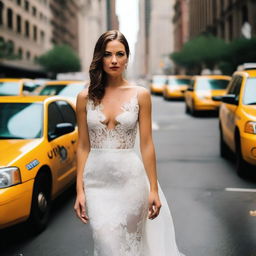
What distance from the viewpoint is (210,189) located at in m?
7.54

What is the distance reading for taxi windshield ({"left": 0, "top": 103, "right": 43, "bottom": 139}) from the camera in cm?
631

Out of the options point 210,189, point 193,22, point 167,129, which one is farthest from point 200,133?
point 193,22

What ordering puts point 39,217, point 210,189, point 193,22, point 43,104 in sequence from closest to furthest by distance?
point 39,217 < point 43,104 < point 210,189 < point 193,22

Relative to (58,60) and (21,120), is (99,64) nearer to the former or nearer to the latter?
(21,120)

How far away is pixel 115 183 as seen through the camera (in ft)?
10.0

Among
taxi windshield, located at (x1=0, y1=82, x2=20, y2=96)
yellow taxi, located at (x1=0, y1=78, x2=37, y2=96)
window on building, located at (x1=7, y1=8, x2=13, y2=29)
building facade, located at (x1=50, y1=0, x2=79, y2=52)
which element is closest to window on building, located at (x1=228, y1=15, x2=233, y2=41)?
window on building, located at (x1=7, y1=8, x2=13, y2=29)

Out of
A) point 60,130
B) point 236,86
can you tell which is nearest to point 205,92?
point 236,86

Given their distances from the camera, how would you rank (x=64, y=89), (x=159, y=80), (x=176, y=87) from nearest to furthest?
1. (x=64, y=89)
2. (x=176, y=87)
3. (x=159, y=80)

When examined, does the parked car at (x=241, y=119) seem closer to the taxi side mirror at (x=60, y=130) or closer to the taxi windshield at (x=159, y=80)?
the taxi side mirror at (x=60, y=130)

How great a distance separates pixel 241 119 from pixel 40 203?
12.8ft

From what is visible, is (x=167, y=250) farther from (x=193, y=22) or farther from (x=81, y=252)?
(x=193, y=22)

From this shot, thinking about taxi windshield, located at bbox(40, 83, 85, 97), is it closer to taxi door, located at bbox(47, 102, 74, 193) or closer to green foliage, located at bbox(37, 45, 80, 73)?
taxi door, located at bbox(47, 102, 74, 193)

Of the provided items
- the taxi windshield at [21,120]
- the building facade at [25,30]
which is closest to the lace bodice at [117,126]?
the taxi windshield at [21,120]

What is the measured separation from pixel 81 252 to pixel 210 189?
3208 mm
